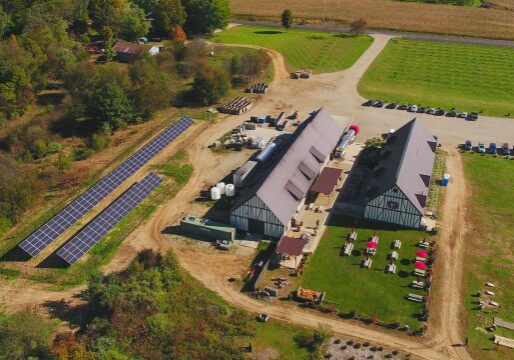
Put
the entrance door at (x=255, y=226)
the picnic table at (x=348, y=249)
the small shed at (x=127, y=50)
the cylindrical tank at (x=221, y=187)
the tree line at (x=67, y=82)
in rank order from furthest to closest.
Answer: the small shed at (x=127, y=50)
the tree line at (x=67, y=82)
the cylindrical tank at (x=221, y=187)
the entrance door at (x=255, y=226)
the picnic table at (x=348, y=249)

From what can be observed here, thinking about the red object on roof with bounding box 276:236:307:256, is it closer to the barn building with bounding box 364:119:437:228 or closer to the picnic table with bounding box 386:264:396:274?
the picnic table with bounding box 386:264:396:274

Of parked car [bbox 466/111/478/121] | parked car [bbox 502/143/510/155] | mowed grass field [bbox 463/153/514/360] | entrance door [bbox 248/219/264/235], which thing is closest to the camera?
mowed grass field [bbox 463/153/514/360]

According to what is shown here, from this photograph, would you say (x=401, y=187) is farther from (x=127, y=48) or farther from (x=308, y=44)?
(x=127, y=48)

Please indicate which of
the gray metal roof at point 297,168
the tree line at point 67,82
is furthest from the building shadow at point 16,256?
the gray metal roof at point 297,168

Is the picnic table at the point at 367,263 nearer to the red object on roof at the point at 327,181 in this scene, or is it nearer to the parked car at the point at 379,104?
the red object on roof at the point at 327,181

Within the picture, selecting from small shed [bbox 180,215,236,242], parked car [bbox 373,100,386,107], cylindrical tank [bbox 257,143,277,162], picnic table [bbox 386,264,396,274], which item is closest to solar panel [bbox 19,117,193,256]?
small shed [bbox 180,215,236,242]

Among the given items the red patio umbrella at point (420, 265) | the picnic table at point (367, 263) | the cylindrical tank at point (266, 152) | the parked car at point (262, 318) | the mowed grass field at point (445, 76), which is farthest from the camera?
the mowed grass field at point (445, 76)
